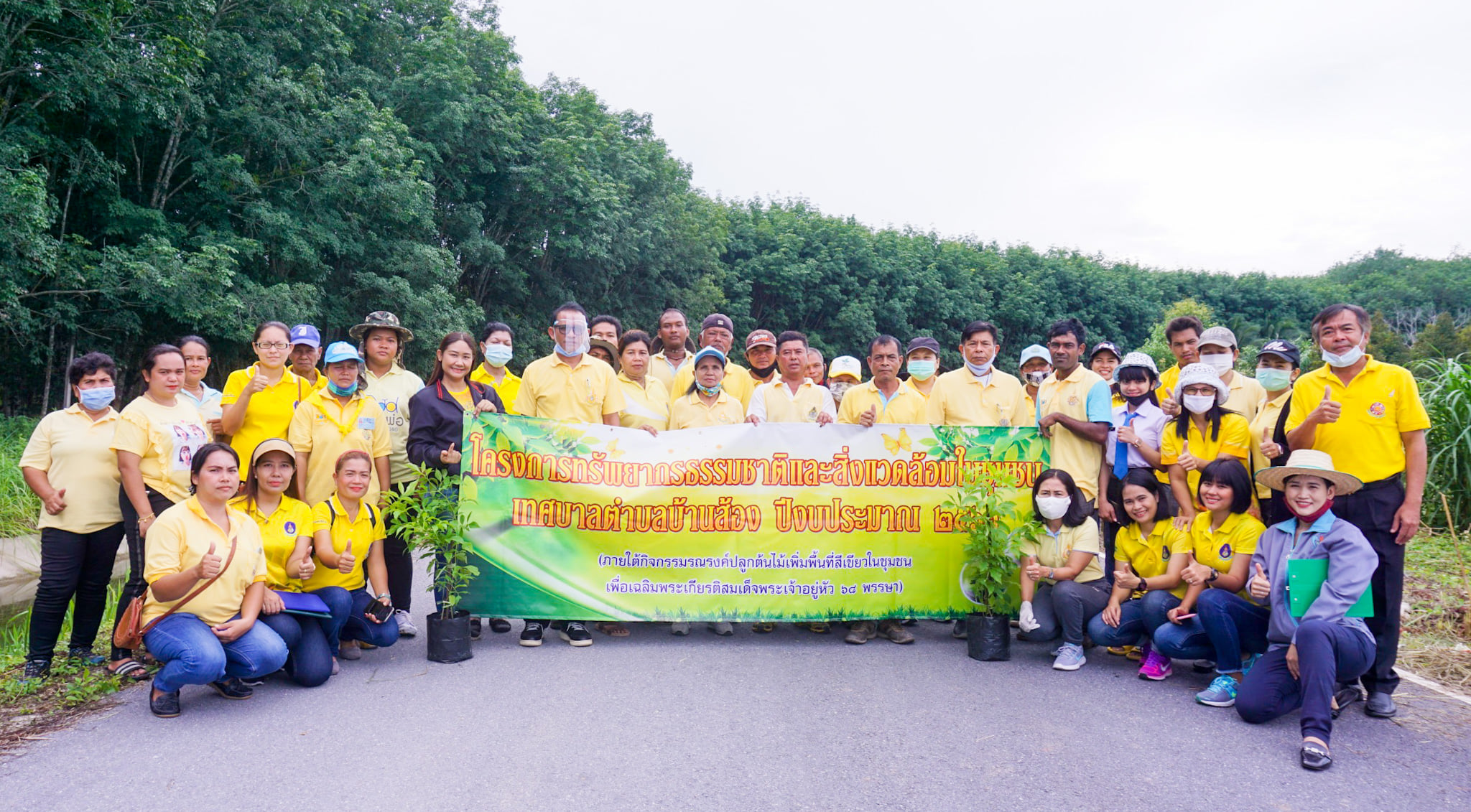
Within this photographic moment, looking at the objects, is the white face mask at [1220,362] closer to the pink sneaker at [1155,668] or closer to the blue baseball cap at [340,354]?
the pink sneaker at [1155,668]

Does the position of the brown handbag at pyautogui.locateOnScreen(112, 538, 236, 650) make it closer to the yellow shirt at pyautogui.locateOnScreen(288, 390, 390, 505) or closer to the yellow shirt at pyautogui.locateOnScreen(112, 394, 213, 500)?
the yellow shirt at pyautogui.locateOnScreen(112, 394, 213, 500)

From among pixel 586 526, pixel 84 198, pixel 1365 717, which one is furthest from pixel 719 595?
pixel 84 198

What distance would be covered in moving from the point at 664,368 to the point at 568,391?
1507 millimetres

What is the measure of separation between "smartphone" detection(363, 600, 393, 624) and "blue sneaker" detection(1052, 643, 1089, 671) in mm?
3861

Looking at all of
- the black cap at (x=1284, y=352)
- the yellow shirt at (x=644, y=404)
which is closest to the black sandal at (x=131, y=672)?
the yellow shirt at (x=644, y=404)

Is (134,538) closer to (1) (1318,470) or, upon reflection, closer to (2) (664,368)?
(2) (664,368)

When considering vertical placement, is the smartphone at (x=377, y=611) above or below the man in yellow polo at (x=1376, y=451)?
below

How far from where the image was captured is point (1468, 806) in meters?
3.41

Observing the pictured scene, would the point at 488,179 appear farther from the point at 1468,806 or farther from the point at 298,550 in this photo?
the point at 1468,806

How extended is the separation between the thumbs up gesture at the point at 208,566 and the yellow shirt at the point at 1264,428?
5429 millimetres

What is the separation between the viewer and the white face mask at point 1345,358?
4.59 meters

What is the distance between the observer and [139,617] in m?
4.39

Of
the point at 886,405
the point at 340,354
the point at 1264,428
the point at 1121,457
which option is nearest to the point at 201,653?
the point at 340,354

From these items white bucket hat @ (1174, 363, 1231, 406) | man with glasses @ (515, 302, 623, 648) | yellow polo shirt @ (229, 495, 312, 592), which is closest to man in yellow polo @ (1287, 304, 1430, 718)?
white bucket hat @ (1174, 363, 1231, 406)
